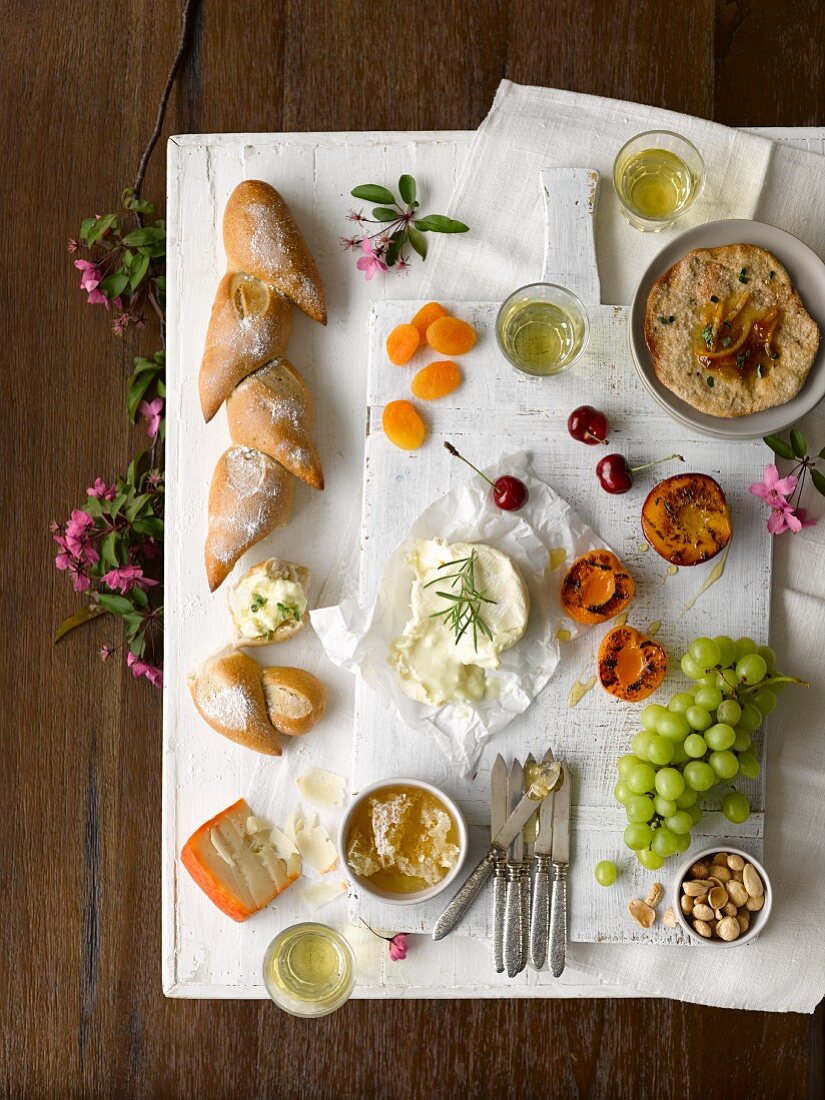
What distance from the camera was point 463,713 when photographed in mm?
1314

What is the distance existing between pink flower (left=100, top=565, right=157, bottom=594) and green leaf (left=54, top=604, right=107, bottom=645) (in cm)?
9

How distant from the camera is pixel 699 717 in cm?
124

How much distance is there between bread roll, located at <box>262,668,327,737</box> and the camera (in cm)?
137

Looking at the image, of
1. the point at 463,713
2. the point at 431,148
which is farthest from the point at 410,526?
the point at 431,148

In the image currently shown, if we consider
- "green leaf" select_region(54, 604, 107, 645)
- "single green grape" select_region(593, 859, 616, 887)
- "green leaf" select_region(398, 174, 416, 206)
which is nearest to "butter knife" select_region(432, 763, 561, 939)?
"single green grape" select_region(593, 859, 616, 887)

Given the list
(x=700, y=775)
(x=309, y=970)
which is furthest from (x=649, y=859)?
(x=309, y=970)

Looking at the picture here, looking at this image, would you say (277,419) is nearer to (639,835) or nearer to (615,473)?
(615,473)

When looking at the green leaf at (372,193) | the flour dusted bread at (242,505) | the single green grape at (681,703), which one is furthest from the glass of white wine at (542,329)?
the single green grape at (681,703)

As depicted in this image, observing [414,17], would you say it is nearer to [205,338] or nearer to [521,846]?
[205,338]

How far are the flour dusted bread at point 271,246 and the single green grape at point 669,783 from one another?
2.66 ft

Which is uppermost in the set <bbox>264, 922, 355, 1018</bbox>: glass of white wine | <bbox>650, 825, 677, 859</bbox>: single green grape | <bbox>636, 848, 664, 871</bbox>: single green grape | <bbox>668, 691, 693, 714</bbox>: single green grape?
<bbox>668, 691, 693, 714</bbox>: single green grape

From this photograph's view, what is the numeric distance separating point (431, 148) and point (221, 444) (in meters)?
0.56

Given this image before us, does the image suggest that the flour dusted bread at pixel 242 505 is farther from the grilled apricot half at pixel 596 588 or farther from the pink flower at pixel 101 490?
the grilled apricot half at pixel 596 588

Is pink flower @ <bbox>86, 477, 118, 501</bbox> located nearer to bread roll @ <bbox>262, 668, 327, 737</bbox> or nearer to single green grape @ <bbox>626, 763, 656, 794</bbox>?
bread roll @ <bbox>262, 668, 327, 737</bbox>
